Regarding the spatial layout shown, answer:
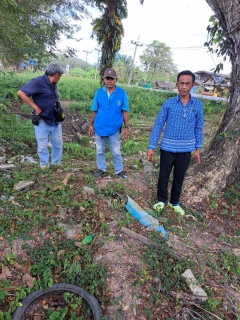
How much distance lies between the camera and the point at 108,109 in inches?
143

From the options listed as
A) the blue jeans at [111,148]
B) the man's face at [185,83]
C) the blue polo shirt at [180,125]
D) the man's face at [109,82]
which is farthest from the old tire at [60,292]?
the man's face at [109,82]

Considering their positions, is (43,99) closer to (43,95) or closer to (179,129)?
(43,95)

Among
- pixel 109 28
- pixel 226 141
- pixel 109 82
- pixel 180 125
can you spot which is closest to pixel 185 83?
pixel 180 125

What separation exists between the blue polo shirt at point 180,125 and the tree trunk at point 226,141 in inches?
31.5

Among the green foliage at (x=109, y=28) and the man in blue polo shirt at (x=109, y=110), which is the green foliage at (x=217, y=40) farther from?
the green foliage at (x=109, y=28)

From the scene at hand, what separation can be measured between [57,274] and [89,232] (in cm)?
55

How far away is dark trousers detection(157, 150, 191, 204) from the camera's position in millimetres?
3252

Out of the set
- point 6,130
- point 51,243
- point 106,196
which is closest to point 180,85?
point 106,196

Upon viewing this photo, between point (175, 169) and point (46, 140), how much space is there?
203 centimetres

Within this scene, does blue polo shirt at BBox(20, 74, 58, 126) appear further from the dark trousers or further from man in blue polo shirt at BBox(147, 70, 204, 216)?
the dark trousers

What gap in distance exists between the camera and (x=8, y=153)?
512cm

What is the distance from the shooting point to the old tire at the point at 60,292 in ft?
6.76

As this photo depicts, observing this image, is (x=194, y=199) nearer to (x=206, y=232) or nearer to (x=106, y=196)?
(x=206, y=232)

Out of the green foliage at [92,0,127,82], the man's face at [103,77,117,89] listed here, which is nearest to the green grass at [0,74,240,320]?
the man's face at [103,77,117,89]
